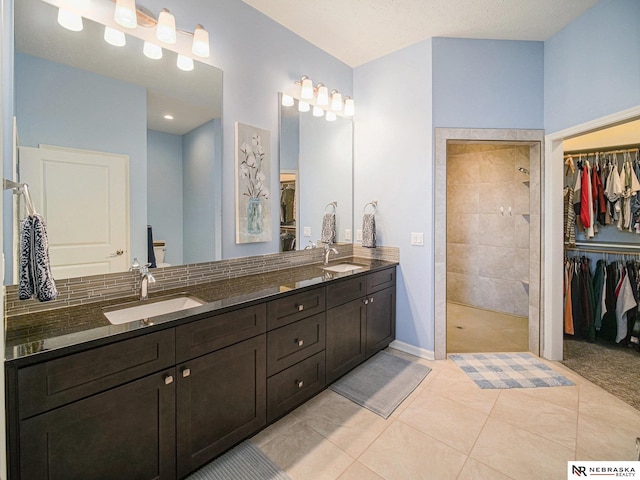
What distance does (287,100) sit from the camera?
2.76m

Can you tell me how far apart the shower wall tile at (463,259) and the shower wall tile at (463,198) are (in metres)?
0.51

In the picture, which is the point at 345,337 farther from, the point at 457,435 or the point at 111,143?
the point at 111,143

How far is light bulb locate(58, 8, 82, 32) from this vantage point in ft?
5.46

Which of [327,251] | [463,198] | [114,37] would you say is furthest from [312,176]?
[463,198]

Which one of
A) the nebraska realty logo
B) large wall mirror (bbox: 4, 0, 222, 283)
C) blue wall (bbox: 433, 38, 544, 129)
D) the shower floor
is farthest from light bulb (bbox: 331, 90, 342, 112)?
the nebraska realty logo

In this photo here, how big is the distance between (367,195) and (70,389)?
281 cm

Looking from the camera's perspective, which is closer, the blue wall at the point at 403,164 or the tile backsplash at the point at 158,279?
the tile backsplash at the point at 158,279

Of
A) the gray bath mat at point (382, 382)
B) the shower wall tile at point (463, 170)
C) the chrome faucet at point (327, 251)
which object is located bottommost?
the gray bath mat at point (382, 382)

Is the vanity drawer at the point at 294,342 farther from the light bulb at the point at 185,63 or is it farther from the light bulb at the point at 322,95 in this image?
the light bulb at the point at 322,95

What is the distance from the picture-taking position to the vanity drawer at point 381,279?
2783mm

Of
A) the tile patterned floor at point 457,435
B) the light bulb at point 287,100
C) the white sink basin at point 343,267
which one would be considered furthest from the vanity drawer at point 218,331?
the light bulb at point 287,100

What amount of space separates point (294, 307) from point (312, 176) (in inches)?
57.1

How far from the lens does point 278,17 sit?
102 inches

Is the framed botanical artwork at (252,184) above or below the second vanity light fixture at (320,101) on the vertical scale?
below
